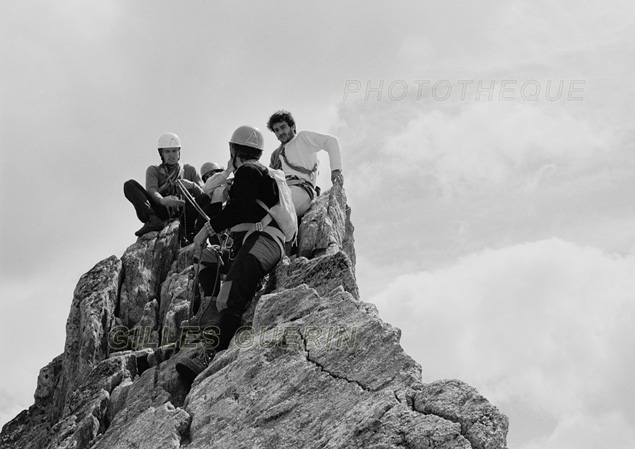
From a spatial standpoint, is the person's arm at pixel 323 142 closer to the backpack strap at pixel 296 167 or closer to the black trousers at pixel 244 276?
the backpack strap at pixel 296 167

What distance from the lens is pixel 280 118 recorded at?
17203 millimetres

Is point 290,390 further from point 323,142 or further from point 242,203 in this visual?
point 323,142

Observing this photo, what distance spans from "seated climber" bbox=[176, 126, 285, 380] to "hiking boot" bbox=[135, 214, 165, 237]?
8.27 metres

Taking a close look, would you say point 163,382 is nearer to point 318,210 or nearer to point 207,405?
point 207,405

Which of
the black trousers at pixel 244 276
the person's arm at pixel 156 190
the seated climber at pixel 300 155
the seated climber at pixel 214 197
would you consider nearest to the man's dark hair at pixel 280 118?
the seated climber at pixel 300 155

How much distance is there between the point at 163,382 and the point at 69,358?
5.49 m

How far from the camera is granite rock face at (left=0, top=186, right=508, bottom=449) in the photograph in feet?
31.1

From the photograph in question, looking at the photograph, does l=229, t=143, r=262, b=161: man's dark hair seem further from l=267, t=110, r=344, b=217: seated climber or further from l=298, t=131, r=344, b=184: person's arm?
l=298, t=131, r=344, b=184: person's arm

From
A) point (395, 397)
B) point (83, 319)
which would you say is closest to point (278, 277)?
point (395, 397)

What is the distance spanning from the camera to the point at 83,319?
17.9 meters

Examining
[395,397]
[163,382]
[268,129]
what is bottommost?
[395,397]

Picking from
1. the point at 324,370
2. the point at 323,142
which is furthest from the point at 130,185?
the point at 324,370

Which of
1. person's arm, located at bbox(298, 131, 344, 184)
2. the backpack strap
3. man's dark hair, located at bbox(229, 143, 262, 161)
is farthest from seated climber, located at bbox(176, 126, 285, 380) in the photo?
person's arm, located at bbox(298, 131, 344, 184)

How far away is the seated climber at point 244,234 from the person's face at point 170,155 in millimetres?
8959
